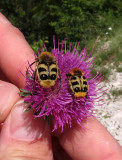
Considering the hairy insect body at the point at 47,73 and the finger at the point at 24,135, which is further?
the finger at the point at 24,135

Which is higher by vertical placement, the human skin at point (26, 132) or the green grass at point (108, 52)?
the green grass at point (108, 52)

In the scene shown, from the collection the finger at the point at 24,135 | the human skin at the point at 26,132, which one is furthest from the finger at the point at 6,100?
the finger at the point at 24,135

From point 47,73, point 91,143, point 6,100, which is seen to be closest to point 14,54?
point 6,100

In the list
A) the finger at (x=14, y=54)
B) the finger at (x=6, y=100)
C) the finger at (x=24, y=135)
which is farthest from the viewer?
the finger at (x=14, y=54)

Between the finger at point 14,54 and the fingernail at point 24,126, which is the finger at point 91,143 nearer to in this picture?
the fingernail at point 24,126

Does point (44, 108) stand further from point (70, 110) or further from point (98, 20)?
point (98, 20)

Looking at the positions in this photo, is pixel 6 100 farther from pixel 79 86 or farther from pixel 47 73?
pixel 79 86
